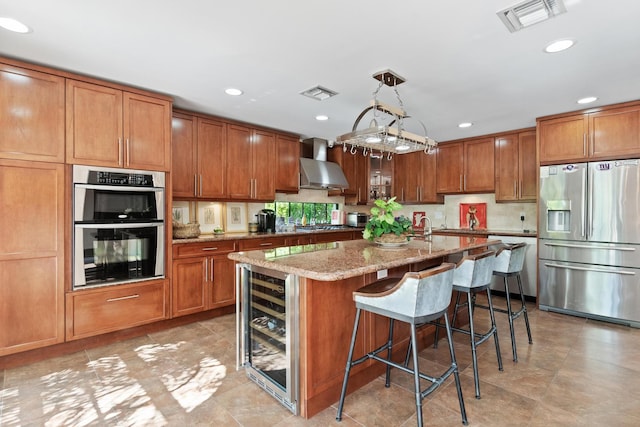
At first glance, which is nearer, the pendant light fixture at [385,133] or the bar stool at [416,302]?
the bar stool at [416,302]

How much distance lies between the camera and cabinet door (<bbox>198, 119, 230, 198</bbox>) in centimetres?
391

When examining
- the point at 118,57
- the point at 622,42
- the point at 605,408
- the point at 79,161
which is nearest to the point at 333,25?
the point at 118,57

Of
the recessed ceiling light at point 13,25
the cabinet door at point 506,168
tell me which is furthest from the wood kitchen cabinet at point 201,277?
the cabinet door at point 506,168

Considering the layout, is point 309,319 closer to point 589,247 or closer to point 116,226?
point 116,226

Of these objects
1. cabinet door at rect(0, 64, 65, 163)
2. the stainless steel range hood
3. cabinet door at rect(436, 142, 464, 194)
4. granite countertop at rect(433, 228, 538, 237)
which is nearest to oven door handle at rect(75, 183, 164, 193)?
cabinet door at rect(0, 64, 65, 163)

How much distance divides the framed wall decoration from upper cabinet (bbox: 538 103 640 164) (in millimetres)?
4014

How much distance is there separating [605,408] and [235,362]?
2.55 metres

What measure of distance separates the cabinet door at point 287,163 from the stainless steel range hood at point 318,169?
0.44ft

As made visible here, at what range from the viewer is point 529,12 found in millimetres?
1905

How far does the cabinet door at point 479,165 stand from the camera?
5.03 metres

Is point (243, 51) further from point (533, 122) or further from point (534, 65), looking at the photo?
point (533, 122)

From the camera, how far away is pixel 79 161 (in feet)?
9.08

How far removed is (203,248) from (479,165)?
14.1ft

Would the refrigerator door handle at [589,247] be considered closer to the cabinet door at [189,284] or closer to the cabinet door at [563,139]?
the cabinet door at [563,139]
